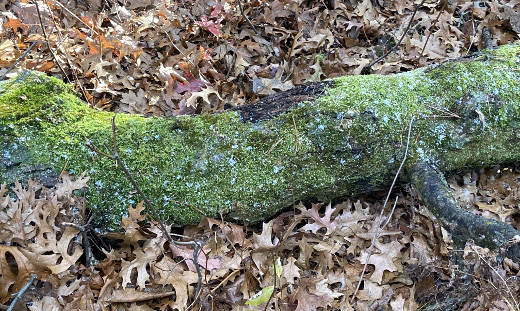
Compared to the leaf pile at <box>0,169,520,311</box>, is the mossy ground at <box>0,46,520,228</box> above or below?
above

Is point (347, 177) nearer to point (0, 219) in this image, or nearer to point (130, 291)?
point (130, 291)

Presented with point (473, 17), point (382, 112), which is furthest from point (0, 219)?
point (473, 17)

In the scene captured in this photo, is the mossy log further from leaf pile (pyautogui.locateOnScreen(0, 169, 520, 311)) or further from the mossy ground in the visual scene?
leaf pile (pyautogui.locateOnScreen(0, 169, 520, 311))

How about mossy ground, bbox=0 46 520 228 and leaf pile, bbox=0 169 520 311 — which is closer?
leaf pile, bbox=0 169 520 311

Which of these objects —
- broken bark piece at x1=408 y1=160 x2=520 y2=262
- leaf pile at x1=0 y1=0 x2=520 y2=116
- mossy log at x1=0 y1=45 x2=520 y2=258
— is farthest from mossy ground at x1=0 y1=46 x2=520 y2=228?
leaf pile at x1=0 y1=0 x2=520 y2=116

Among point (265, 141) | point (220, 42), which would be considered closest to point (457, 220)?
point (265, 141)

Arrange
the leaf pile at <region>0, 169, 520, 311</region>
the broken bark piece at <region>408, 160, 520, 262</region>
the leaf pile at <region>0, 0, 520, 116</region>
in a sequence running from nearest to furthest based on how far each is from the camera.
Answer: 1. the broken bark piece at <region>408, 160, 520, 262</region>
2. the leaf pile at <region>0, 169, 520, 311</region>
3. the leaf pile at <region>0, 0, 520, 116</region>

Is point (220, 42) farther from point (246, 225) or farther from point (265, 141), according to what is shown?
point (246, 225)
